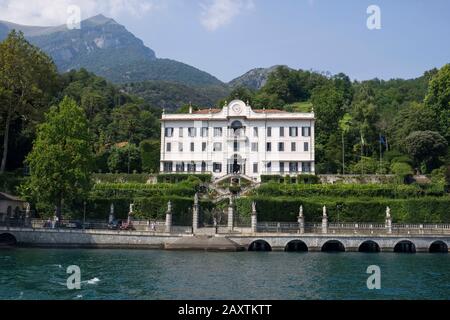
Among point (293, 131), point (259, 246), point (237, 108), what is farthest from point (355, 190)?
point (237, 108)

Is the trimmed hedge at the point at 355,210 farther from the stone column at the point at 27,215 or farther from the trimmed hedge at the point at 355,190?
the stone column at the point at 27,215

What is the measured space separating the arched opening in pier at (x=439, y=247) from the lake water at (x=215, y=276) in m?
9.73

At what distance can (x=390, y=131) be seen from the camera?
86.2 metres

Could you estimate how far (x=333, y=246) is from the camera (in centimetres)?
5456

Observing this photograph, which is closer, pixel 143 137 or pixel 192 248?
pixel 192 248

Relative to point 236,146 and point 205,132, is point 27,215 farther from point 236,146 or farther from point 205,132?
point 236,146

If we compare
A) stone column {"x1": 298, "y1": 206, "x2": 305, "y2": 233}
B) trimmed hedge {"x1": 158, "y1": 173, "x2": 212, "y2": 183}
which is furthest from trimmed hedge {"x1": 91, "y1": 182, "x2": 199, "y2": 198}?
stone column {"x1": 298, "y1": 206, "x2": 305, "y2": 233}

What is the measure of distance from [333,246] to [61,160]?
29546mm

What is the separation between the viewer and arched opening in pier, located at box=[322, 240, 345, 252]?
5297cm

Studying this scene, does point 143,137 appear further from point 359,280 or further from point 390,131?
point 359,280

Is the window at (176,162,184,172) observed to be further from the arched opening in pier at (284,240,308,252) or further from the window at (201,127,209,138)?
the arched opening in pier at (284,240,308,252)

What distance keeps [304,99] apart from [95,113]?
2219 inches

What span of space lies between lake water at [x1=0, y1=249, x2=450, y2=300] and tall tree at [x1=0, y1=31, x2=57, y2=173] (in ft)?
89.0

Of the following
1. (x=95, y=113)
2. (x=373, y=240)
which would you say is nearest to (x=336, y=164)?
(x=373, y=240)
